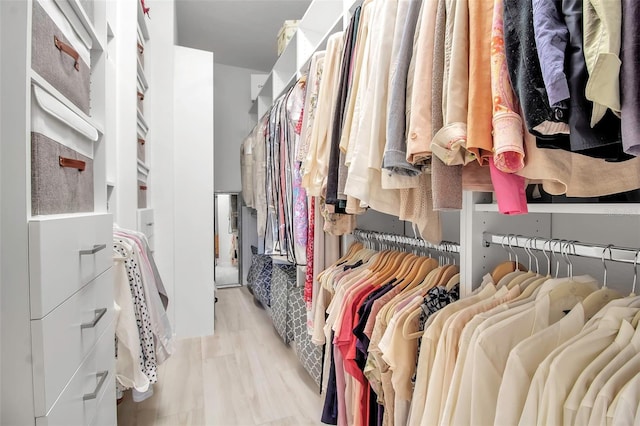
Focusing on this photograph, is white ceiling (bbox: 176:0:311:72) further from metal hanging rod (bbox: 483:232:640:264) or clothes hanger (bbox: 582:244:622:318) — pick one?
clothes hanger (bbox: 582:244:622:318)

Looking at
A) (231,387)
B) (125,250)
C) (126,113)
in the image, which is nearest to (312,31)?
(126,113)

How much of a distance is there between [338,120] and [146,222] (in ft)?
5.20

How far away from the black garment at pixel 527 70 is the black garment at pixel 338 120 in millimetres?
611

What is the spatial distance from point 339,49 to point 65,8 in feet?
2.67

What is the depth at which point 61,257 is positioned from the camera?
689 mm

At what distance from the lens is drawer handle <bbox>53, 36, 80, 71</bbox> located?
2.47 feet

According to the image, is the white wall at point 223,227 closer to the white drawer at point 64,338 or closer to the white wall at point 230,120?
the white wall at point 230,120

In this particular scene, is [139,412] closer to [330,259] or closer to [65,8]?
[330,259]

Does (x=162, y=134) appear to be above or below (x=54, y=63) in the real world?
above

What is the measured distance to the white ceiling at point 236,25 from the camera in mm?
2855

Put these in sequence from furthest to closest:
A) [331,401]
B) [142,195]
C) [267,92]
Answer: [267,92], [142,195], [331,401]

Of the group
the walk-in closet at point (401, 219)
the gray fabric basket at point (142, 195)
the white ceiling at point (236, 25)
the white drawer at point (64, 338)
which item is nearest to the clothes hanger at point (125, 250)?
the walk-in closet at point (401, 219)

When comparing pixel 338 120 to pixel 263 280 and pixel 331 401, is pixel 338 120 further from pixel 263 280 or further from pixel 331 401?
pixel 263 280

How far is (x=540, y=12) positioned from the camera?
0.47 meters
